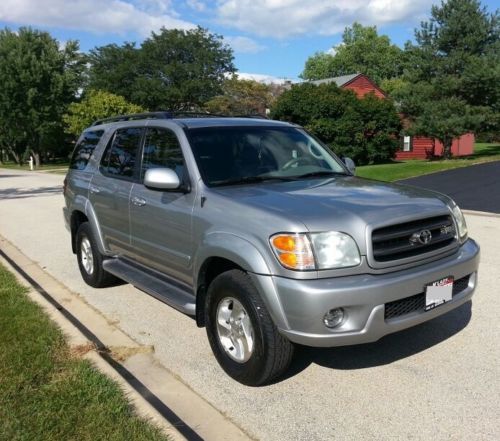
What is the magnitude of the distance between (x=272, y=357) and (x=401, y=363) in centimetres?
113

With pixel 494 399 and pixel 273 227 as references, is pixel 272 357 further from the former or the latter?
pixel 494 399

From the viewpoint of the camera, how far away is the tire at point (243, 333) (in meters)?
3.46

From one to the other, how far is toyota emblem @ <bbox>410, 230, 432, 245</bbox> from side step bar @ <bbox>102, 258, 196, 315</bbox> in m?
1.69

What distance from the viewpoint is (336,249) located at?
3.32 m

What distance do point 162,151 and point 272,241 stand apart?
1809mm

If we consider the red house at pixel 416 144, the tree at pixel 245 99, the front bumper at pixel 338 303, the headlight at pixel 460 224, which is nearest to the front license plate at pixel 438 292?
the front bumper at pixel 338 303

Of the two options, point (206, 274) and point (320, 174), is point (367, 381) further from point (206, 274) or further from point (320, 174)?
point (320, 174)

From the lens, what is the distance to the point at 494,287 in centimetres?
583

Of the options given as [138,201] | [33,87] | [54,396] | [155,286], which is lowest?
[54,396]

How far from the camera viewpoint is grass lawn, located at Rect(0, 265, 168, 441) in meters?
3.10

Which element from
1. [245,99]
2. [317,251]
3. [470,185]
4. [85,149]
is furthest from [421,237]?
[245,99]

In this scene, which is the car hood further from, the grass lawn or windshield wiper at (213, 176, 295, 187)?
the grass lawn

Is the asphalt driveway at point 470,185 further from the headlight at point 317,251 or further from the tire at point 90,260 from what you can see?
the headlight at point 317,251

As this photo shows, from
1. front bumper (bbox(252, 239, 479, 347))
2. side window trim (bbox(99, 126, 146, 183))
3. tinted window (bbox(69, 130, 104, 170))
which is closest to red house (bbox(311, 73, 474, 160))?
tinted window (bbox(69, 130, 104, 170))
